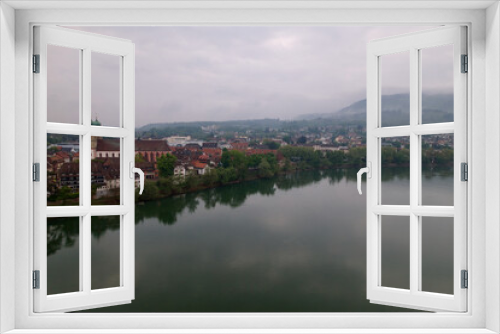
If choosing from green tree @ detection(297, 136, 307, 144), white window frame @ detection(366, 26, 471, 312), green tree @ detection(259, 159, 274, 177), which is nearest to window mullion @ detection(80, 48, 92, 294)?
white window frame @ detection(366, 26, 471, 312)

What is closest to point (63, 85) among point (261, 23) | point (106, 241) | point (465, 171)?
point (261, 23)

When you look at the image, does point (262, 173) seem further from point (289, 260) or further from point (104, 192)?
point (104, 192)

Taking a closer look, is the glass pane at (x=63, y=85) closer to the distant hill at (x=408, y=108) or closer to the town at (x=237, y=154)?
the distant hill at (x=408, y=108)

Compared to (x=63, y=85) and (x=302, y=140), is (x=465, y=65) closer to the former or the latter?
(x=63, y=85)

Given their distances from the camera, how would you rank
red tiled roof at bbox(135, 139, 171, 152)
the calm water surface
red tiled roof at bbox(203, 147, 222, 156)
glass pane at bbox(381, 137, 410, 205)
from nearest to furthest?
glass pane at bbox(381, 137, 410, 205) < the calm water surface < red tiled roof at bbox(135, 139, 171, 152) < red tiled roof at bbox(203, 147, 222, 156)

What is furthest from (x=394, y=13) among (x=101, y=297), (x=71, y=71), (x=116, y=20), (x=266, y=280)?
(x=266, y=280)

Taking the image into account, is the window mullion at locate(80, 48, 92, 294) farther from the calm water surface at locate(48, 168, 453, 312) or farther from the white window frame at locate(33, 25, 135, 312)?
the calm water surface at locate(48, 168, 453, 312)
